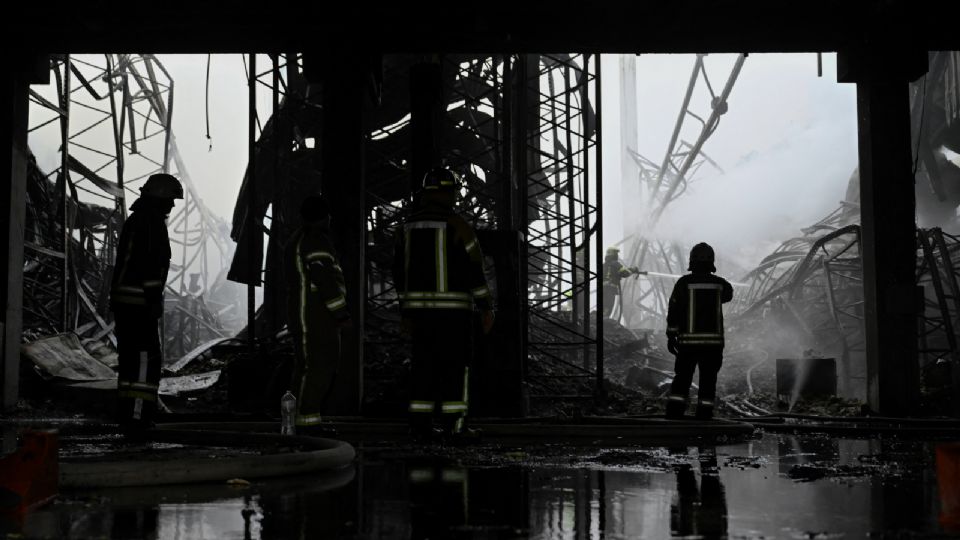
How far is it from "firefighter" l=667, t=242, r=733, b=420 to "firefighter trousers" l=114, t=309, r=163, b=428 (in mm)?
5297

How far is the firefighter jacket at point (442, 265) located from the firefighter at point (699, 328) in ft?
12.4

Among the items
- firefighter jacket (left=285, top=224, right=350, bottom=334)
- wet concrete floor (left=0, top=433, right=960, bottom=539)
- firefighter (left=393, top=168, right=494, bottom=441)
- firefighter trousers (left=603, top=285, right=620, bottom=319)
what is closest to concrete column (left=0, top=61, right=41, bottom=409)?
firefighter jacket (left=285, top=224, right=350, bottom=334)

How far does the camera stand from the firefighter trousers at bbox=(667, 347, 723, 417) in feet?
34.8

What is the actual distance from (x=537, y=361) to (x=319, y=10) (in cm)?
906

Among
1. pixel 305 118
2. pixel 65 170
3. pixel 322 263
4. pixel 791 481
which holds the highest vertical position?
pixel 305 118

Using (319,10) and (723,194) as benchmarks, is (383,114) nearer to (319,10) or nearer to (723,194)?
(319,10)

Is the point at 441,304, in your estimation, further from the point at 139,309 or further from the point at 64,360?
the point at 64,360

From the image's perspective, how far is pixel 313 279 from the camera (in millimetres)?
8109

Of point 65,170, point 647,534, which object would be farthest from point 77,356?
point 647,534

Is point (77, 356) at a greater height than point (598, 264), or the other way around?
point (598, 264)

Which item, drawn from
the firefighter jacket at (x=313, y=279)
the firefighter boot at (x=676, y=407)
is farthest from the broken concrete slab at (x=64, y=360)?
the firefighter boot at (x=676, y=407)

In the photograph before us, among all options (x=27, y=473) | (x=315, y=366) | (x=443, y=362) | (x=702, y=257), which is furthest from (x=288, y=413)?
(x=702, y=257)

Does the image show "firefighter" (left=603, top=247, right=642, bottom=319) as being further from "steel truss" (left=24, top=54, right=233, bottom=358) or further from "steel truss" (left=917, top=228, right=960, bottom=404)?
"steel truss" (left=24, top=54, right=233, bottom=358)

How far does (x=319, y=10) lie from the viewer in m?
11.1
